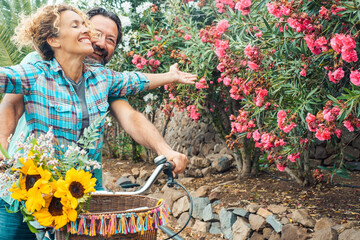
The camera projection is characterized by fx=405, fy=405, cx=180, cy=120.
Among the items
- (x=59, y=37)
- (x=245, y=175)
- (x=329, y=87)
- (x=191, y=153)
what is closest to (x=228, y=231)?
(x=245, y=175)

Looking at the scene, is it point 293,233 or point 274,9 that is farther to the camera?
point 293,233

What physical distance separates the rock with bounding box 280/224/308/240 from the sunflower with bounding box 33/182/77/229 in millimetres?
2579

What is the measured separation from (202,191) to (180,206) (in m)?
0.48

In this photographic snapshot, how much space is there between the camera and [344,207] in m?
3.83

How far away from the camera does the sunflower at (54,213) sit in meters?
1.40

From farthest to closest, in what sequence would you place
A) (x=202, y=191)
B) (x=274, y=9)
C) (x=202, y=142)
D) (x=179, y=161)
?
(x=202, y=142) < (x=202, y=191) < (x=274, y=9) < (x=179, y=161)

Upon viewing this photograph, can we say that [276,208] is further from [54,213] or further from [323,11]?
[54,213]

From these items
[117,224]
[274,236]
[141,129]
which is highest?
[141,129]

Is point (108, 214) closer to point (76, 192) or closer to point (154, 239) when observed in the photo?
point (76, 192)

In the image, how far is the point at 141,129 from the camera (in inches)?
88.4

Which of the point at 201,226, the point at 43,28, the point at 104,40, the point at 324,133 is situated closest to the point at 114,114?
the point at 43,28

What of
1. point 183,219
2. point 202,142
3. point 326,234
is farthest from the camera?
point 202,142

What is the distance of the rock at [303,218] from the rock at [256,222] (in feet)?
1.20

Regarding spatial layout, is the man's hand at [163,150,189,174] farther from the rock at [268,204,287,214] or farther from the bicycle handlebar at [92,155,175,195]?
the rock at [268,204,287,214]
